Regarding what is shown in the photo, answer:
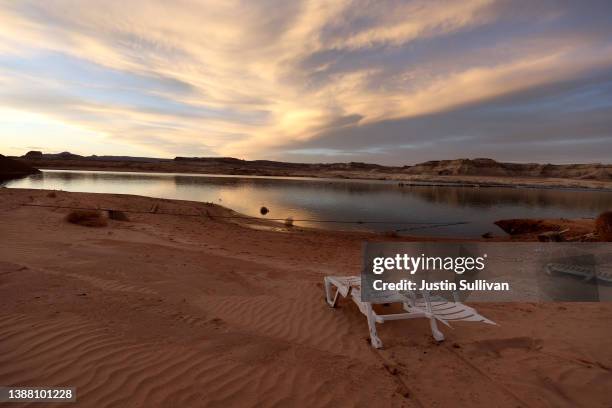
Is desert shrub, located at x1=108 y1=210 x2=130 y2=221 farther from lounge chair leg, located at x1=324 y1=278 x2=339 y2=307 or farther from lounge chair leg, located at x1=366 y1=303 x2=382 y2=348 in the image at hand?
lounge chair leg, located at x1=366 y1=303 x2=382 y2=348

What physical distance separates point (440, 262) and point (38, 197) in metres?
24.4

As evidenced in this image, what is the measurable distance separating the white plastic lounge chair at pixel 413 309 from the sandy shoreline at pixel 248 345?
7.8 inches

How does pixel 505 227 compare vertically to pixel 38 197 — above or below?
below

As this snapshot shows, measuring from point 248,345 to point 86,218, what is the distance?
41.4 feet

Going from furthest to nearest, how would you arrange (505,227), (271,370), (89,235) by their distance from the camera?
(505,227) → (89,235) → (271,370)

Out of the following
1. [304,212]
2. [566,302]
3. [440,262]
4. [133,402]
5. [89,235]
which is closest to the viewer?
[133,402]

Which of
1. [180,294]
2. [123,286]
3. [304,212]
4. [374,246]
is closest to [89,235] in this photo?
[123,286]

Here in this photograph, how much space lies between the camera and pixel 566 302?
7.38 meters

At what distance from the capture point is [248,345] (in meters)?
4.75

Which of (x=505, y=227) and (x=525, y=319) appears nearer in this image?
(x=525, y=319)

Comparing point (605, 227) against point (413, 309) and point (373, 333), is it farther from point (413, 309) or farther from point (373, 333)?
point (373, 333)

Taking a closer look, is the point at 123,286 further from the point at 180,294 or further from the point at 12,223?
the point at 12,223

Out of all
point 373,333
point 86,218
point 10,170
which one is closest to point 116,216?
point 86,218

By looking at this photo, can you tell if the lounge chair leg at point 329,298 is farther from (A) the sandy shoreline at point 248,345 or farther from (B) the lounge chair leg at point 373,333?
(B) the lounge chair leg at point 373,333
